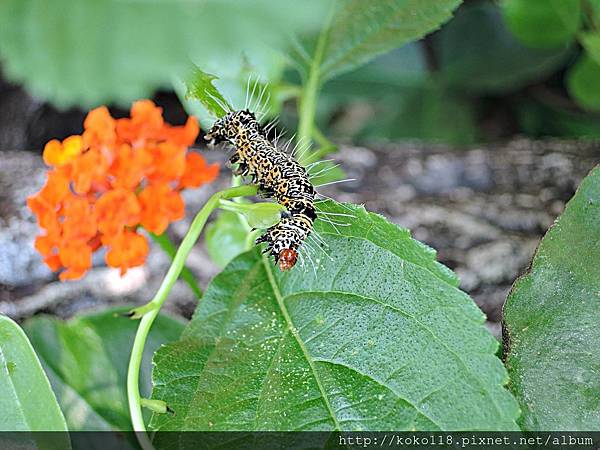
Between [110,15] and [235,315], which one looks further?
[235,315]

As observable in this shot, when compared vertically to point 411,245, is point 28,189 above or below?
above

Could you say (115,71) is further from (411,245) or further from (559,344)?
(559,344)

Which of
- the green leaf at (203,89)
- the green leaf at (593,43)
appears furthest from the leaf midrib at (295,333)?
the green leaf at (593,43)

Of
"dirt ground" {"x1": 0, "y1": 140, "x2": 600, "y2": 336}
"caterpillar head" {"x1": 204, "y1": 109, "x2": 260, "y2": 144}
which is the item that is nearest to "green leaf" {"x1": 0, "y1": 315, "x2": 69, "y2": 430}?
"caterpillar head" {"x1": 204, "y1": 109, "x2": 260, "y2": 144}

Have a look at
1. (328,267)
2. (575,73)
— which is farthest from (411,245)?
(575,73)

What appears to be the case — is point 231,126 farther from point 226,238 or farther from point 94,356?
point 94,356

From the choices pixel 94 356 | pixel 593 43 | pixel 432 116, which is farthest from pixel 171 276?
pixel 432 116
